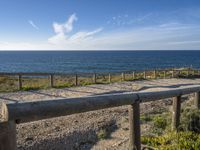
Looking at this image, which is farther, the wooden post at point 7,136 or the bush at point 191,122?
the bush at point 191,122

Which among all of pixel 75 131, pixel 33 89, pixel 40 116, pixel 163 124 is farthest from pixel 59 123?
pixel 33 89

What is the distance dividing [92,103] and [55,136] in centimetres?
368

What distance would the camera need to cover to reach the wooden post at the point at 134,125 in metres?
4.59

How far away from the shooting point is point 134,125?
182 inches

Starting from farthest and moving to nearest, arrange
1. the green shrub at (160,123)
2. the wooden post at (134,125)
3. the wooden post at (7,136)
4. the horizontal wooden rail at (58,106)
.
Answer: the green shrub at (160,123)
the wooden post at (134,125)
the horizontal wooden rail at (58,106)
the wooden post at (7,136)

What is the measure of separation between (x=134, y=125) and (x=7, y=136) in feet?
7.70

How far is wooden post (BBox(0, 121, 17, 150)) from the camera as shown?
265 centimetres

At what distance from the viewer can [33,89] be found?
17.0 meters

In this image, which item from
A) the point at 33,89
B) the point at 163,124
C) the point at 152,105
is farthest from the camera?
the point at 33,89

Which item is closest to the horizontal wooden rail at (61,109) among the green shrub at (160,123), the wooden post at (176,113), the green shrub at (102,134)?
the wooden post at (176,113)

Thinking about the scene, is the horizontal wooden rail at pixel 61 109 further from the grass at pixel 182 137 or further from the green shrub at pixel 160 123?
the green shrub at pixel 160 123

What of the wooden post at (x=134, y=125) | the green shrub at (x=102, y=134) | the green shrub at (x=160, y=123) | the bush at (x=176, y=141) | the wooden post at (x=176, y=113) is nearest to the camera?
the wooden post at (x=134, y=125)

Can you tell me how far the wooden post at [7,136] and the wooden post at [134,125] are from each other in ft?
7.21

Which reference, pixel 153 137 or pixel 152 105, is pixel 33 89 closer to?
pixel 152 105
